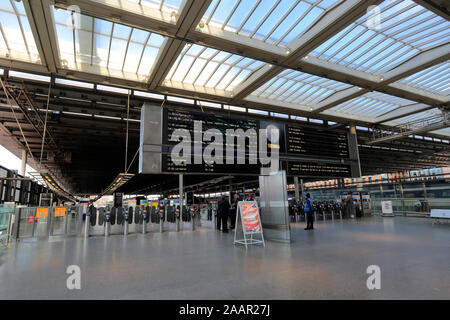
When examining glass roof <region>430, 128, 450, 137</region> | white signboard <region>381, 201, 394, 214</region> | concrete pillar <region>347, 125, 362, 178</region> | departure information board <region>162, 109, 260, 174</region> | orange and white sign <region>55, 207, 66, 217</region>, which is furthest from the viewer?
glass roof <region>430, 128, 450, 137</region>

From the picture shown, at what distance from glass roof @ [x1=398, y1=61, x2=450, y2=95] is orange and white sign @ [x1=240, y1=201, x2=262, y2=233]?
11.0 metres

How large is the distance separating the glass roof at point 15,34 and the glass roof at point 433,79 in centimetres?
1597

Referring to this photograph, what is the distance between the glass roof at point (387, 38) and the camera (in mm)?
8247

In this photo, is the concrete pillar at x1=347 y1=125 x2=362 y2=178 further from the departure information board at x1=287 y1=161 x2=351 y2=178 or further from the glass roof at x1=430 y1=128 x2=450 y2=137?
the glass roof at x1=430 y1=128 x2=450 y2=137

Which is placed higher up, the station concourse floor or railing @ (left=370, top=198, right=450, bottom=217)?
railing @ (left=370, top=198, right=450, bottom=217)

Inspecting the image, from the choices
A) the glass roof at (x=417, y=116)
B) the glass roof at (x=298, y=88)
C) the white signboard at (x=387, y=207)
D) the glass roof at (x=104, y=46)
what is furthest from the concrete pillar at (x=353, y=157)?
the glass roof at (x=417, y=116)

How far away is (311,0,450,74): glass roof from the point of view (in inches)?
325

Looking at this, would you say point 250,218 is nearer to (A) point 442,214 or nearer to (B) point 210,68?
(B) point 210,68

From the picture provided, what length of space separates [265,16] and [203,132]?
4.49 meters

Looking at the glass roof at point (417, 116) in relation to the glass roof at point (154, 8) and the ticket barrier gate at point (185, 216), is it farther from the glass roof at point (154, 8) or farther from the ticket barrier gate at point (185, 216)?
the glass roof at point (154, 8)

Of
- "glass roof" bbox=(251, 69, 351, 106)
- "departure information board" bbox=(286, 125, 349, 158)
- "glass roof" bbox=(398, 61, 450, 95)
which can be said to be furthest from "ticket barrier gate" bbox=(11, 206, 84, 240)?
"glass roof" bbox=(398, 61, 450, 95)

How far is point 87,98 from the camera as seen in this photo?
12.1m

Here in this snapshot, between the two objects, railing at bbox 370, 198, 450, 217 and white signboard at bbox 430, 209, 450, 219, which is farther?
railing at bbox 370, 198, 450, 217
